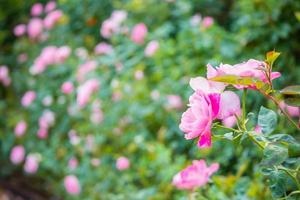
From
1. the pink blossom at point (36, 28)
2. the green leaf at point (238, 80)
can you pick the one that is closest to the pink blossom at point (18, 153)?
the pink blossom at point (36, 28)

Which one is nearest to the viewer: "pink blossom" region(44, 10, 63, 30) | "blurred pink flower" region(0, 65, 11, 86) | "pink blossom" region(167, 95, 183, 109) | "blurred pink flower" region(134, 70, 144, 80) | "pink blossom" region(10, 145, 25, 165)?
"pink blossom" region(167, 95, 183, 109)

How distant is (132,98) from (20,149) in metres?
1.03

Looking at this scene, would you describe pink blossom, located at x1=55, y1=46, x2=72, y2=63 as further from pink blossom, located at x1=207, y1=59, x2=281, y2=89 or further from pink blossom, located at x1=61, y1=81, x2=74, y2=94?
pink blossom, located at x1=207, y1=59, x2=281, y2=89

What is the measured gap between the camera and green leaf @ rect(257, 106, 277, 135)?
1132 millimetres

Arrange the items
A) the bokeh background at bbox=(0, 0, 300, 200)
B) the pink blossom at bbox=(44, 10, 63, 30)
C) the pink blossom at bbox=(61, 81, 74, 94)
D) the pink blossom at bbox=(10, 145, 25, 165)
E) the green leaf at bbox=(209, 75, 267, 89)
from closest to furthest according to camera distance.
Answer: the green leaf at bbox=(209, 75, 267, 89) < the bokeh background at bbox=(0, 0, 300, 200) < the pink blossom at bbox=(61, 81, 74, 94) < the pink blossom at bbox=(10, 145, 25, 165) < the pink blossom at bbox=(44, 10, 63, 30)

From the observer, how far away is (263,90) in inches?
41.1

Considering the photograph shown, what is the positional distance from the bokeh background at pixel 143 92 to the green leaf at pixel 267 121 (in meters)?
0.88

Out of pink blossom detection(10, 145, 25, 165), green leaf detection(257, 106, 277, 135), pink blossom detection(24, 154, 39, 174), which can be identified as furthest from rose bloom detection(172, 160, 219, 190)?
pink blossom detection(10, 145, 25, 165)

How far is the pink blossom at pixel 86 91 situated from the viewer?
2949 millimetres

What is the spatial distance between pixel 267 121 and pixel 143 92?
167 cm

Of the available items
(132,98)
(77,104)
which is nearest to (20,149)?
(77,104)

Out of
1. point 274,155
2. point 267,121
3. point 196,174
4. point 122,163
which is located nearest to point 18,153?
point 122,163

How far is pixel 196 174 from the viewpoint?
156 cm

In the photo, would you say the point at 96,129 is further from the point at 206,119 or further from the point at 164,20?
the point at 206,119
